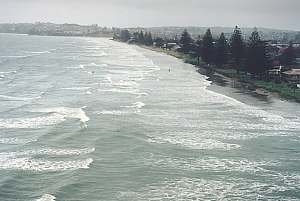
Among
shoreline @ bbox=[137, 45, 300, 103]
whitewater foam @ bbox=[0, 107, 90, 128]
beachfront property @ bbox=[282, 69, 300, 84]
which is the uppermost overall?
beachfront property @ bbox=[282, 69, 300, 84]

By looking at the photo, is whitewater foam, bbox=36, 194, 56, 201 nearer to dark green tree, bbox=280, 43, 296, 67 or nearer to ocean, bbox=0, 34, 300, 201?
ocean, bbox=0, 34, 300, 201

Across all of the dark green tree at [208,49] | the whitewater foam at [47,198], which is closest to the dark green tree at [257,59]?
the dark green tree at [208,49]

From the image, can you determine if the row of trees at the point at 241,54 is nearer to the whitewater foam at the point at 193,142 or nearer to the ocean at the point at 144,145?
the ocean at the point at 144,145

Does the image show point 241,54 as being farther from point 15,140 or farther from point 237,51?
point 15,140

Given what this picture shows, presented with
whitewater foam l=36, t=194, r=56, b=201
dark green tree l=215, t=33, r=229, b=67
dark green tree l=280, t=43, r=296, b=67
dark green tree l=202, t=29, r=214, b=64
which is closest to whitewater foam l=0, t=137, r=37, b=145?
whitewater foam l=36, t=194, r=56, b=201

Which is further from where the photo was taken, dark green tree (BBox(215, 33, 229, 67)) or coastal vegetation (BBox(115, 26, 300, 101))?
dark green tree (BBox(215, 33, 229, 67))

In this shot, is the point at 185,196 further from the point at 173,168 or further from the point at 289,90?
the point at 289,90

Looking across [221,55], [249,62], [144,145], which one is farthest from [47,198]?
[221,55]
